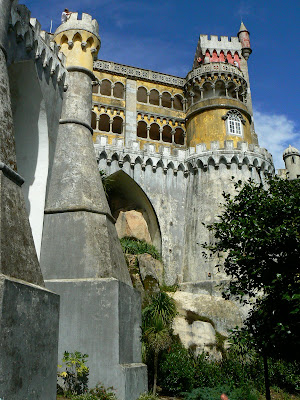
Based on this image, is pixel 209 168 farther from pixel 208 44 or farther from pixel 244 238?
pixel 208 44

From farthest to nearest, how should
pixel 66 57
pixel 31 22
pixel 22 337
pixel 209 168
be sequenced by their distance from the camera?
pixel 209 168 → pixel 66 57 → pixel 31 22 → pixel 22 337

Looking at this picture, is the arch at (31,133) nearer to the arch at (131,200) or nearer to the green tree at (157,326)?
the green tree at (157,326)

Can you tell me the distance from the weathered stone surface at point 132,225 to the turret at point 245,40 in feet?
82.3

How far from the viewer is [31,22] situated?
43.5 feet

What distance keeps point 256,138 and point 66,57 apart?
2619 cm

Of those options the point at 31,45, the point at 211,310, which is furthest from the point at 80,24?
the point at 211,310

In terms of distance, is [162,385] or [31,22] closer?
[31,22]

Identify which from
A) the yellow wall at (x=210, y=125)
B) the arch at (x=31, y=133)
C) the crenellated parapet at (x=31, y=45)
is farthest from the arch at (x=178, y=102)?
the arch at (x=31, y=133)

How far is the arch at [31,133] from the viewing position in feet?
43.3

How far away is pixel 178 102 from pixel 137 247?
20146 millimetres

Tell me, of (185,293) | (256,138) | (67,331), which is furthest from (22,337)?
(256,138)

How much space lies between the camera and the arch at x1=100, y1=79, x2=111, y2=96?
3770cm

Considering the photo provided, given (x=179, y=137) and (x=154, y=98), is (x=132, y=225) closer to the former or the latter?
(x=179, y=137)

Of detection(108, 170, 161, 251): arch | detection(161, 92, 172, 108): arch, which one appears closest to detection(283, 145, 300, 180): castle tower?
detection(161, 92, 172, 108): arch
